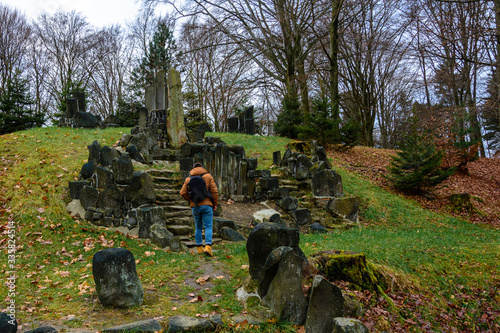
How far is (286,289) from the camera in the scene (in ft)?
12.8

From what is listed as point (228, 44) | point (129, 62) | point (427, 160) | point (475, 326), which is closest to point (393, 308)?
point (475, 326)

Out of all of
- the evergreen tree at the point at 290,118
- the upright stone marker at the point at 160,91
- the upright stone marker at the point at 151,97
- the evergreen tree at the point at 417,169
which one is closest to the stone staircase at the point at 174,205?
the upright stone marker at the point at 160,91

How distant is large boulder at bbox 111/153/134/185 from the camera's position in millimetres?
8398

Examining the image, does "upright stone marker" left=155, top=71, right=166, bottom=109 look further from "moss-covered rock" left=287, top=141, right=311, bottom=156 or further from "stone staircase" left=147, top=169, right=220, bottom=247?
"moss-covered rock" left=287, top=141, right=311, bottom=156

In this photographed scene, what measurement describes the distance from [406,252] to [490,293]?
1.35 metres

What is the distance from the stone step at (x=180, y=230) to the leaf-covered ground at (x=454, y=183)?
9.01 metres

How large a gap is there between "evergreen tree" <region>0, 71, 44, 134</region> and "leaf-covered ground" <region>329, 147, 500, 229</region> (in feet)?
58.3

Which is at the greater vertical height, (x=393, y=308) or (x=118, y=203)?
(x=118, y=203)

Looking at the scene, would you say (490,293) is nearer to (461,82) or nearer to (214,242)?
(214,242)

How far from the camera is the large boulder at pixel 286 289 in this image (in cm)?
386

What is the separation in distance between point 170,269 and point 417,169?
11170 mm

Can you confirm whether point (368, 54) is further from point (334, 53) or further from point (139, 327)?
point (139, 327)

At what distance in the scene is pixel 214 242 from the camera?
772cm

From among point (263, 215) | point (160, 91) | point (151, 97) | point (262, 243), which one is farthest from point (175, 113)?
point (262, 243)
